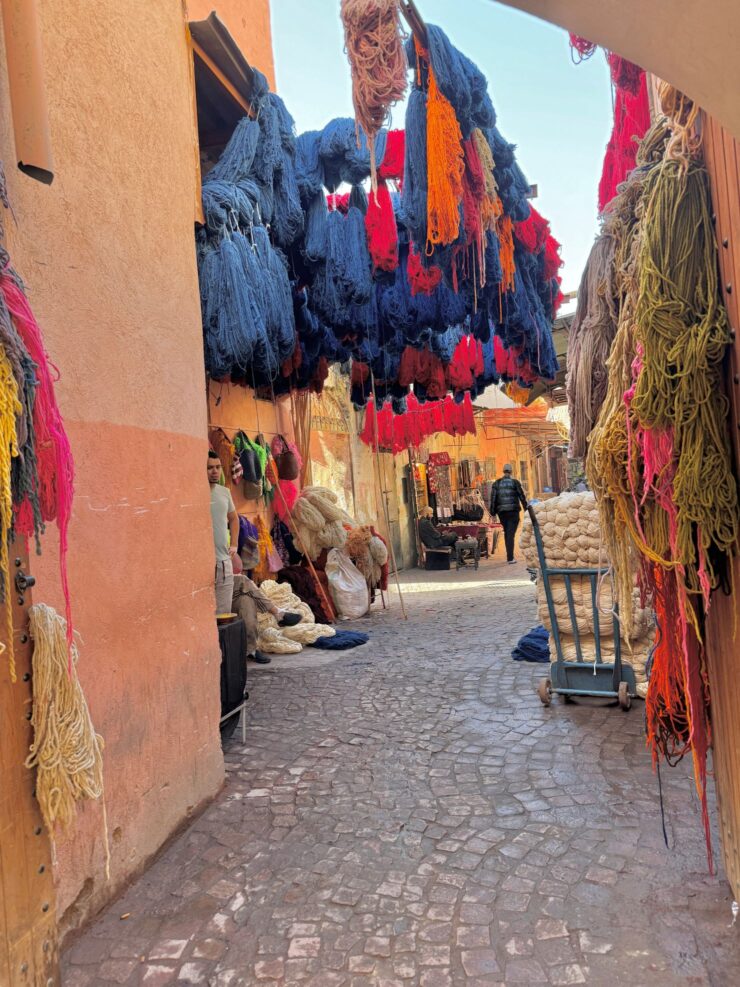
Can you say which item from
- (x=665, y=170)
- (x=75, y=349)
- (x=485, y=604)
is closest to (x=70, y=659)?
(x=75, y=349)

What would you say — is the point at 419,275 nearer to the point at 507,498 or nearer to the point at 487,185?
the point at 487,185

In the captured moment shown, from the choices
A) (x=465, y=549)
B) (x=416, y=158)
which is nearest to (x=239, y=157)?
(x=416, y=158)

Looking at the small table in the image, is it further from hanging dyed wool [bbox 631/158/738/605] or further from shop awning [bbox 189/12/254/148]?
hanging dyed wool [bbox 631/158/738/605]

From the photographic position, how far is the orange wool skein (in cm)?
406

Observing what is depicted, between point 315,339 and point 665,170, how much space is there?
5335mm

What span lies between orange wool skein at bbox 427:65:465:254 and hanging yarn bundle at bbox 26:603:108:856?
3.47m

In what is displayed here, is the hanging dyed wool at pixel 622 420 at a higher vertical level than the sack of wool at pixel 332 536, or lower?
higher

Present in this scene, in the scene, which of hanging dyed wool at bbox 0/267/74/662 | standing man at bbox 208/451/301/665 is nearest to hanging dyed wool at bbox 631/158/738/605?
hanging dyed wool at bbox 0/267/74/662

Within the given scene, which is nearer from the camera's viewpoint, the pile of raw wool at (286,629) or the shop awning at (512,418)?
the pile of raw wool at (286,629)

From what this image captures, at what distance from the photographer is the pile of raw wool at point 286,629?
6.75 metres

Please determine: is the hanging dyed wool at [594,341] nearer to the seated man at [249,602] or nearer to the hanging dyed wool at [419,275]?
the hanging dyed wool at [419,275]

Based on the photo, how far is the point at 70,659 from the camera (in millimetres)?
1934

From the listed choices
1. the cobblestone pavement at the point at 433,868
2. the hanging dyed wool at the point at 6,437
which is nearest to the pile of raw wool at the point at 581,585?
the cobblestone pavement at the point at 433,868

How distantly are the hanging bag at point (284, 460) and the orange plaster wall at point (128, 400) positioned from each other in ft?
16.9
